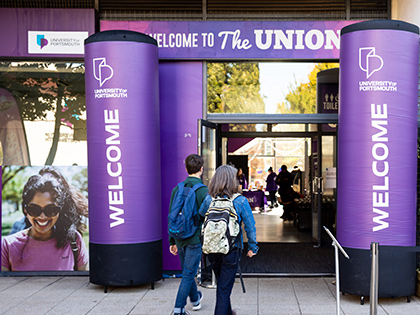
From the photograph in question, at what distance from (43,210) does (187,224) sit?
324 centimetres

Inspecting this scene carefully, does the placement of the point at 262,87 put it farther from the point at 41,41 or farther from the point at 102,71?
the point at 41,41

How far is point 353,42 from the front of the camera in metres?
6.09

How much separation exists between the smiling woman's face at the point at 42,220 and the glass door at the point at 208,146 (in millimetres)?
2185

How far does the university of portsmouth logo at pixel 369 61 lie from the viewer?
5969 millimetres

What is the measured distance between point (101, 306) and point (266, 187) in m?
11.8

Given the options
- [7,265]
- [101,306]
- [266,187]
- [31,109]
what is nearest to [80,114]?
[31,109]

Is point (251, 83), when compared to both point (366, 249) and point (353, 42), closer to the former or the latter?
point (353, 42)

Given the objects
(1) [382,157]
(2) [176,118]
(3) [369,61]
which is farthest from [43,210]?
(3) [369,61]

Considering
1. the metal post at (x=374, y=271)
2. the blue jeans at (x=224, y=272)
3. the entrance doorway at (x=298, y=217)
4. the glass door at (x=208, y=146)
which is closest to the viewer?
the metal post at (x=374, y=271)

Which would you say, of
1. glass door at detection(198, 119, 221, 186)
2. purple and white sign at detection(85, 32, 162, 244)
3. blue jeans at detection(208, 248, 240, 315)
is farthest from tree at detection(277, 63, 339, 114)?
blue jeans at detection(208, 248, 240, 315)

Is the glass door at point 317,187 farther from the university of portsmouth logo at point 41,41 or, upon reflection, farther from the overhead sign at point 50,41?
the university of portsmouth logo at point 41,41

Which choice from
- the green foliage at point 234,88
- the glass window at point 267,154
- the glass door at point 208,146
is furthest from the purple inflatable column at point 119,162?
the glass window at point 267,154

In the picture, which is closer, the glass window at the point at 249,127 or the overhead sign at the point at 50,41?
the overhead sign at the point at 50,41

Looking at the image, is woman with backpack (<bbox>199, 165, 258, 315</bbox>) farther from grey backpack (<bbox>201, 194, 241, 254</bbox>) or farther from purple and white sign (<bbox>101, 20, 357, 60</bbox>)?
purple and white sign (<bbox>101, 20, 357, 60</bbox>)
